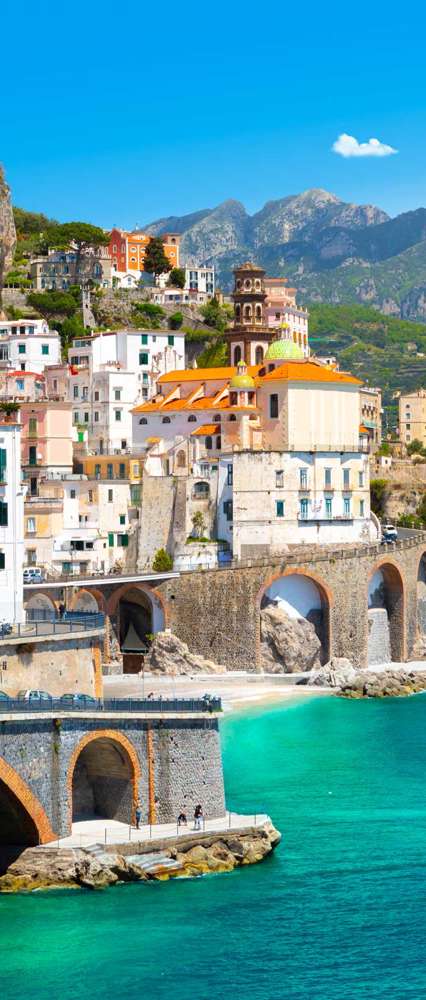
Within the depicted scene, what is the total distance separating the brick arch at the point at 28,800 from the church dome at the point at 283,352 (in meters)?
58.0

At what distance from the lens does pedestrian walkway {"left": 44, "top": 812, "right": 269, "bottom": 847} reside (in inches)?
1863

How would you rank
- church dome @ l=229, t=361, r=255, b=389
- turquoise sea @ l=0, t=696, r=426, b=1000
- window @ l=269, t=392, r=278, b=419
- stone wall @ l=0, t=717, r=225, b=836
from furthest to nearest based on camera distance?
1. church dome @ l=229, t=361, r=255, b=389
2. window @ l=269, t=392, r=278, b=419
3. stone wall @ l=0, t=717, r=225, b=836
4. turquoise sea @ l=0, t=696, r=426, b=1000

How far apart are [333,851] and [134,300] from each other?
85.6 m

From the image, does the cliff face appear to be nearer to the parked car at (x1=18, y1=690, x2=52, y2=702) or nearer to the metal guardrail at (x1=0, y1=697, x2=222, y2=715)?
the parked car at (x1=18, y1=690, x2=52, y2=702)

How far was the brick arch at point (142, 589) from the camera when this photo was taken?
87.3m

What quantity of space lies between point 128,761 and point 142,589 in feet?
127

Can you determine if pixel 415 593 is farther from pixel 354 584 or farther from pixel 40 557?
pixel 40 557

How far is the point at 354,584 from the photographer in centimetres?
9119

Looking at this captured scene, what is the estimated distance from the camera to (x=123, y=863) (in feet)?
152

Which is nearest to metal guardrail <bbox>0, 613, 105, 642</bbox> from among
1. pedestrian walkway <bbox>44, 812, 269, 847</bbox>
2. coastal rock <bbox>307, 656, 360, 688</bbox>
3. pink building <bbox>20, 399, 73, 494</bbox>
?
pedestrian walkway <bbox>44, 812, 269, 847</bbox>

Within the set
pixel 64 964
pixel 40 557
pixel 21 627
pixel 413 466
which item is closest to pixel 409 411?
pixel 413 466

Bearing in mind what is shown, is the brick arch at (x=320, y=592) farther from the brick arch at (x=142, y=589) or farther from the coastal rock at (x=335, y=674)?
the brick arch at (x=142, y=589)

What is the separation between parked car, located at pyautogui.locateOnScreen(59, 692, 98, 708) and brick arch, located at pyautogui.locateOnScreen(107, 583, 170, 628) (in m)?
34.6

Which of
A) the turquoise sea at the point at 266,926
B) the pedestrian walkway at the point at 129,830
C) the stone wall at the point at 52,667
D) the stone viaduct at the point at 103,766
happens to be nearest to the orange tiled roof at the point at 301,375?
the stone wall at the point at 52,667
